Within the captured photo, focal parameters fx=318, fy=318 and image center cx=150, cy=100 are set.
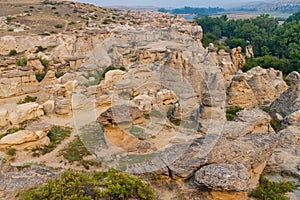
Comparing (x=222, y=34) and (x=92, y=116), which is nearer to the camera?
(x=92, y=116)

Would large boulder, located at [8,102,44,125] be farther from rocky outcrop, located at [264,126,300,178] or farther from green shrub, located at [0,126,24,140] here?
rocky outcrop, located at [264,126,300,178]

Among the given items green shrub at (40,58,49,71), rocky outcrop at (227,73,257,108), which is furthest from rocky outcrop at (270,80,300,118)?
green shrub at (40,58,49,71)

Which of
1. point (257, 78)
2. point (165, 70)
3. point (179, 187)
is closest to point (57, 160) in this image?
point (179, 187)

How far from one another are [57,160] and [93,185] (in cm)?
370

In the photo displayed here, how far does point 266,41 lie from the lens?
4731 centimetres

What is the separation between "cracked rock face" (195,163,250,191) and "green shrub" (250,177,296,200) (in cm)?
74

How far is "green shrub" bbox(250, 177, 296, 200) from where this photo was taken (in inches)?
321

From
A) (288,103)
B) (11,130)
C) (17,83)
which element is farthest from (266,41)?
(11,130)

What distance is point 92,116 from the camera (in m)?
14.6

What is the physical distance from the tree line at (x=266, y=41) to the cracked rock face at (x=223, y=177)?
24053mm

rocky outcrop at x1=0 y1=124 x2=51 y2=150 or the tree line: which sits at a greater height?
rocky outcrop at x1=0 y1=124 x2=51 y2=150

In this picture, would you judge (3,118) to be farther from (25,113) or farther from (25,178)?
(25,178)

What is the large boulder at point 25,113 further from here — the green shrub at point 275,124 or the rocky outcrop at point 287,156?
the green shrub at point 275,124

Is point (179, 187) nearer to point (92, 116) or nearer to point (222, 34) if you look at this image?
point (92, 116)
